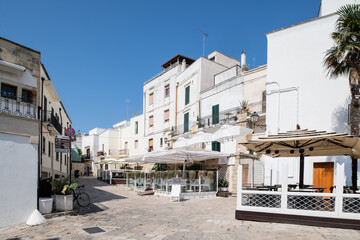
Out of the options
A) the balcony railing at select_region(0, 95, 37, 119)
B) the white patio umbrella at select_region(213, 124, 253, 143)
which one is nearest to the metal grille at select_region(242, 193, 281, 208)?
the white patio umbrella at select_region(213, 124, 253, 143)

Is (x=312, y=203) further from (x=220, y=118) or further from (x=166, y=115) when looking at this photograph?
(x=166, y=115)

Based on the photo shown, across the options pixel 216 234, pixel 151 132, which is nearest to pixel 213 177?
pixel 216 234

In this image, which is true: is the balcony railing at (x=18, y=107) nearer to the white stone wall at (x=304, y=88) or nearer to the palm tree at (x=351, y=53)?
the palm tree at (x=351, y=53)

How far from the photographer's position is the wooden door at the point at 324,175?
13.0m

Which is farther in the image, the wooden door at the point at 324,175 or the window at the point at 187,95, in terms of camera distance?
the window at the point at 187,95

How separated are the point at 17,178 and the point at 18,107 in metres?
2.21

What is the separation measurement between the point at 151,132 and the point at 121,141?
10.2 m

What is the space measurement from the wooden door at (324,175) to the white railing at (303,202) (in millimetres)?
5954

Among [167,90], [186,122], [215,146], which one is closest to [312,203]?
[215,146]

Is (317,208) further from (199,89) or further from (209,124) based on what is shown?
(199,89)

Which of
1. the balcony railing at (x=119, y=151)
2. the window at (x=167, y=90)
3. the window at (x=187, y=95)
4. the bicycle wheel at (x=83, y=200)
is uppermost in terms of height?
the window at (x=167, y=90)

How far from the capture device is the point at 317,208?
7.52 metres

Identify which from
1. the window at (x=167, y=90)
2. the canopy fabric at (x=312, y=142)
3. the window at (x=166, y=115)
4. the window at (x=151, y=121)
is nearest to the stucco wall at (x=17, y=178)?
the canopy fabric at (x=312, y=142)

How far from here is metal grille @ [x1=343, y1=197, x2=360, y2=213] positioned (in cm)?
701
